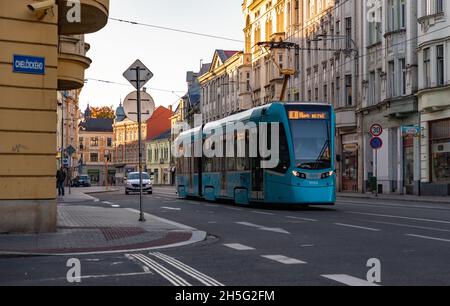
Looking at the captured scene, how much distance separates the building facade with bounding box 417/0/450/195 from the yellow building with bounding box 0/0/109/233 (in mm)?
26746

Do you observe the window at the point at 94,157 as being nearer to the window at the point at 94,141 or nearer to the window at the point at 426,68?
the window at the point at 94,141

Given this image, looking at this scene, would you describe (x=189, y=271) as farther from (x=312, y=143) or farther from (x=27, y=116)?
(x=312, y=143)

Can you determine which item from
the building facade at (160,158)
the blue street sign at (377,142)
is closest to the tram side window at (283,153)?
the blue street sign at (377,142)

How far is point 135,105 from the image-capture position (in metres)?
19.4

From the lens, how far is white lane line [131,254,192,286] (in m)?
8.38

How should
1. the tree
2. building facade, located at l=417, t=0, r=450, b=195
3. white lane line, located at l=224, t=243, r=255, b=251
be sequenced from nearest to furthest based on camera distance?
white lane line, located at l=224, t=243, r=255, b=251, building facade, located at l=417, t=0, r=450, b=195, the tree

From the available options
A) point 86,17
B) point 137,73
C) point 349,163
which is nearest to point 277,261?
point 86,17

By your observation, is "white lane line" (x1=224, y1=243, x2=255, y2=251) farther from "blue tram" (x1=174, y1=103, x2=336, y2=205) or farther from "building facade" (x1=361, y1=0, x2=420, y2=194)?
"building facade" (x1=361, y1=0, x2=420, y2=194)

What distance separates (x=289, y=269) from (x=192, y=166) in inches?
1015

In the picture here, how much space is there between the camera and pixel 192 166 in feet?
115

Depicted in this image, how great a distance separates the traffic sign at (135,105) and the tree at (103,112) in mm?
124173

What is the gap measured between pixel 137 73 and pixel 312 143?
21.7 feet

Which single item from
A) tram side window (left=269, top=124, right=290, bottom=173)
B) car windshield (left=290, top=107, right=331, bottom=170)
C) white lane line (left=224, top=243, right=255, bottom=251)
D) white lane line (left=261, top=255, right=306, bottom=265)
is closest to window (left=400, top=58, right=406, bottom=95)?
car windshield (left=290, top=107, right=331, bottom=170)

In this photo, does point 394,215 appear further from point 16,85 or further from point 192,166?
point 192,166
